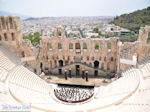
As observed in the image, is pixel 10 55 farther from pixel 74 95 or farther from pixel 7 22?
pixel 74 95

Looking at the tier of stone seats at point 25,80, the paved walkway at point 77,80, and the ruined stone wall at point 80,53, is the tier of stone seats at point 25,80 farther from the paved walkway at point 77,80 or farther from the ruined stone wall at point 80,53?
the ruined stone wall at point 80,53

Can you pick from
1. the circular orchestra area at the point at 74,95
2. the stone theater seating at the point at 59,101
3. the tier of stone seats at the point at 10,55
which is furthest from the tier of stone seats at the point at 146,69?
the tier of stone seats at the point at 10,55

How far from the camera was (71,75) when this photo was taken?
22891 mm

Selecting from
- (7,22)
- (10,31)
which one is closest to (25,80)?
(10,31)

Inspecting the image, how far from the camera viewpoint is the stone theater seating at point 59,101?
11680 mm

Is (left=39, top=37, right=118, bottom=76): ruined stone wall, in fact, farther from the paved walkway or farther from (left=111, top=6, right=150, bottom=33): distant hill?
(left=111, top=6, right=150, bottom=33): distant hill

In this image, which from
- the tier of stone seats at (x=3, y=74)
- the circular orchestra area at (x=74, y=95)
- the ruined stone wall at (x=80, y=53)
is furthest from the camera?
the ruined stone wall at (x=80, y=53)

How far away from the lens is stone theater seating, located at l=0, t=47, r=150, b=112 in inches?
460

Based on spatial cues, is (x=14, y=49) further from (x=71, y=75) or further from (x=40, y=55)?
(x=71, y=75)

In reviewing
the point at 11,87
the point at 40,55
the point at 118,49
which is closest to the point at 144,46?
the point at 118,49

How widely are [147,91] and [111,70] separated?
32.4 feet

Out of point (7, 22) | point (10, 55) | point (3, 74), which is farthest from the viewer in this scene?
point (10, 55)

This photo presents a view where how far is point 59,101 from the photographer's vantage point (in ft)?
51.8

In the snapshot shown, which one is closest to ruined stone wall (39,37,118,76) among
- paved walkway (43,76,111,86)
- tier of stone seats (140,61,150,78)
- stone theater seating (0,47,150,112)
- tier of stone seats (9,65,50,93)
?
paved walkway (43,76,111,86)
